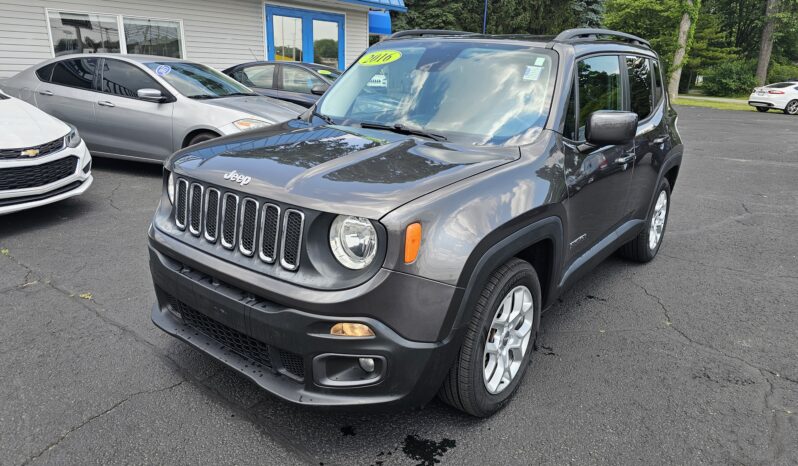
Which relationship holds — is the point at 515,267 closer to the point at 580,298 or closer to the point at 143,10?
the point at 580,298

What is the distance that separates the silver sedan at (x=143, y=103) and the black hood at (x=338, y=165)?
405cm

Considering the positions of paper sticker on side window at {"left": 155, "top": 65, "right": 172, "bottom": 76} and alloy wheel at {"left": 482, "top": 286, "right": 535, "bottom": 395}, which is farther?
paper sticker on side window at {"left": 155, "top": 65, "right": 172, "bottom": 76}

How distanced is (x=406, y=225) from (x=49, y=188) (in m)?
4.68

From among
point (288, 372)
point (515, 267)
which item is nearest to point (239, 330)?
point (288, 372)

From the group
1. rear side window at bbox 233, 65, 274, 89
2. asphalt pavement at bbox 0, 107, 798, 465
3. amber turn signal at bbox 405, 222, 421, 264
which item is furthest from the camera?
rear side window at bbox 233, 65, 274, 89

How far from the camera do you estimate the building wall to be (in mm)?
10039

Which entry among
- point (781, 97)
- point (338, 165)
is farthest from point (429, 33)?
point (781, 97)

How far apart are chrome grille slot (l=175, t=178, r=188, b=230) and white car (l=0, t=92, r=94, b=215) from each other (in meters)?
3.27

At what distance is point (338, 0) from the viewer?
577 inches

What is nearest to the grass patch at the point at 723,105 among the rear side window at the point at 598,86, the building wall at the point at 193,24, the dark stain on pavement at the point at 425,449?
the building wall at the point at 193,24

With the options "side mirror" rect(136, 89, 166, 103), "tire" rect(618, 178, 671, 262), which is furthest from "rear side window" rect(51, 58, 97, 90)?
"tire" rect(618, 178, 671, 262)

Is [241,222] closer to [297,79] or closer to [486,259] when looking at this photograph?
[486,259]

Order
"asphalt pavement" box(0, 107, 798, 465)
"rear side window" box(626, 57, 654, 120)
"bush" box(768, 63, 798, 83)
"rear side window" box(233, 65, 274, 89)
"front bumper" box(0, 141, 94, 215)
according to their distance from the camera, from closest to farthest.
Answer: "asphalt pavement" box(0, 107, 798, 465), "rear side window" box(626, 57, 654, 120), "front bumper" box(0, 141, 94, 215), "rear side window" box(233, 65, 274, 89), "bush" box(768, 63, 798, 83)

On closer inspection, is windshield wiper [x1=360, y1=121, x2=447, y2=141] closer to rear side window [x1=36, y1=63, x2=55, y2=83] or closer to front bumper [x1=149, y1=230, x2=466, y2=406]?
front bumper [x1=149, y1=230, x2=466, y2=406]
